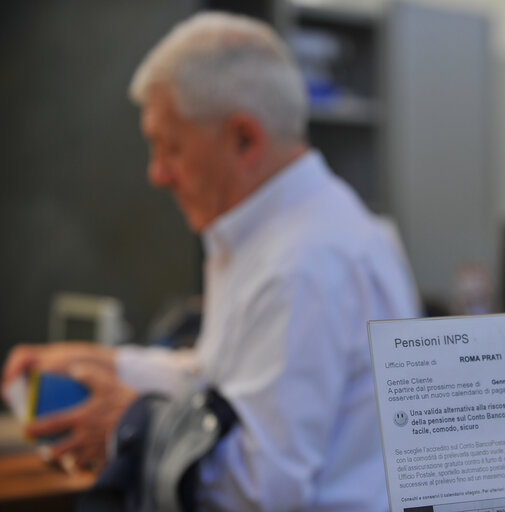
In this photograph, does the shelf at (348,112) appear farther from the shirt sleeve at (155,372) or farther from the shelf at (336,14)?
the shirt sleeve at (155,372)

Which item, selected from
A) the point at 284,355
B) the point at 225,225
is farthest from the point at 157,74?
the point at 284,355

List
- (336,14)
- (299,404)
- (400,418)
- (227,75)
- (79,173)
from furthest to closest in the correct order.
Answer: (336,14) < (79,173) < (227,75) < (299,404) < (400,418)

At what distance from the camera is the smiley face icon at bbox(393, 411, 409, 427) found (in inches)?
19.7

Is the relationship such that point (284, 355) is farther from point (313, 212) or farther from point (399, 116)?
point (399, 116)

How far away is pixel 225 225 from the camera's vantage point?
132cm

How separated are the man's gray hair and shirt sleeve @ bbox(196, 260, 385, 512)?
0.33 meters

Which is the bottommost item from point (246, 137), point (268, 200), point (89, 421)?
point (89, 421)

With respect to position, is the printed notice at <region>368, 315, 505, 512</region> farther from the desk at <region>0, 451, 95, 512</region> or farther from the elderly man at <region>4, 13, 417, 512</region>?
the desk at <region>0, 451, 95, 512</region>

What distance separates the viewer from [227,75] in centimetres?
129

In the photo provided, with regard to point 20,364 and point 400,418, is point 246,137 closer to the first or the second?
point 20,364

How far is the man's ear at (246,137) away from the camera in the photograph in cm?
129

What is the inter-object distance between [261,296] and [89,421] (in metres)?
0.43

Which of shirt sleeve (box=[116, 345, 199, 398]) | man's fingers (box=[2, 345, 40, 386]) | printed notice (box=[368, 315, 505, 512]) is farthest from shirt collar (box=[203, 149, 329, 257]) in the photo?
printed notice (box=[368, 315, 505, 512])

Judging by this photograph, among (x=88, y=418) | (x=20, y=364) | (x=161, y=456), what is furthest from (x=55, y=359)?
(x=161, y=456)
